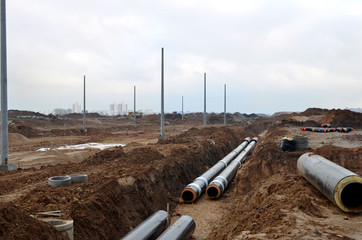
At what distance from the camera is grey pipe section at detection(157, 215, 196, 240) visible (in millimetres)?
7783

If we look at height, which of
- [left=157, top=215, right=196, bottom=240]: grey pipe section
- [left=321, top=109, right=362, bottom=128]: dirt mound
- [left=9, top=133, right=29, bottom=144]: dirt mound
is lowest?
[left=157, top=215, right=196, bottom=240]: grey pipe section

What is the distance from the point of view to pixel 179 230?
8.18 m

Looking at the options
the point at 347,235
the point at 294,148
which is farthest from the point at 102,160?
the point at 347,235

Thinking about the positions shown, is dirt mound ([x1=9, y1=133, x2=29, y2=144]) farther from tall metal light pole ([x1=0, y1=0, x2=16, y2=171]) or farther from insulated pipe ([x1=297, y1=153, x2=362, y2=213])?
insulated pipe ([x1=297, y1=153, x2=362, y2=213])

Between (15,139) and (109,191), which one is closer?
(109,191)

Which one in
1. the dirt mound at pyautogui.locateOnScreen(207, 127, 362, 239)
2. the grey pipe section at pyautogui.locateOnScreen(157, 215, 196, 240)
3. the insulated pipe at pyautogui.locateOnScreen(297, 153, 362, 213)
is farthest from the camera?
the grey pipe section at pyautogui.locateOnScreen(157, 215, 196, 240)

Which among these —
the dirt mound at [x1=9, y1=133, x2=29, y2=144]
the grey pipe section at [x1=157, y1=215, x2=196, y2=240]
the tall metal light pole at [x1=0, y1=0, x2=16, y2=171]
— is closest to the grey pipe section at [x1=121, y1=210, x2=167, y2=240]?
the grey pipe section at [x1=157, y1=215, x2=196, y2=240]

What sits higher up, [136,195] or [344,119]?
[344,119]

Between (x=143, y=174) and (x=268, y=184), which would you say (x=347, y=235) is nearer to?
(x=268, y=184)

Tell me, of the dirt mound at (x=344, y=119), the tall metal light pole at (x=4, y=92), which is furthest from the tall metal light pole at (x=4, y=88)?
the dirt mound at (x=344, y=119)

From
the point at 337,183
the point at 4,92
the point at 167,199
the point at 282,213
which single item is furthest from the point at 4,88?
the point at 337,183

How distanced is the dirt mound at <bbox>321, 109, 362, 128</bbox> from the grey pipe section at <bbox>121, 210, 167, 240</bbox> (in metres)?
32.5

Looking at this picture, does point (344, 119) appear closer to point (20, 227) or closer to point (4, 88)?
point (4, 88)

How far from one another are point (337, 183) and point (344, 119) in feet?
110
